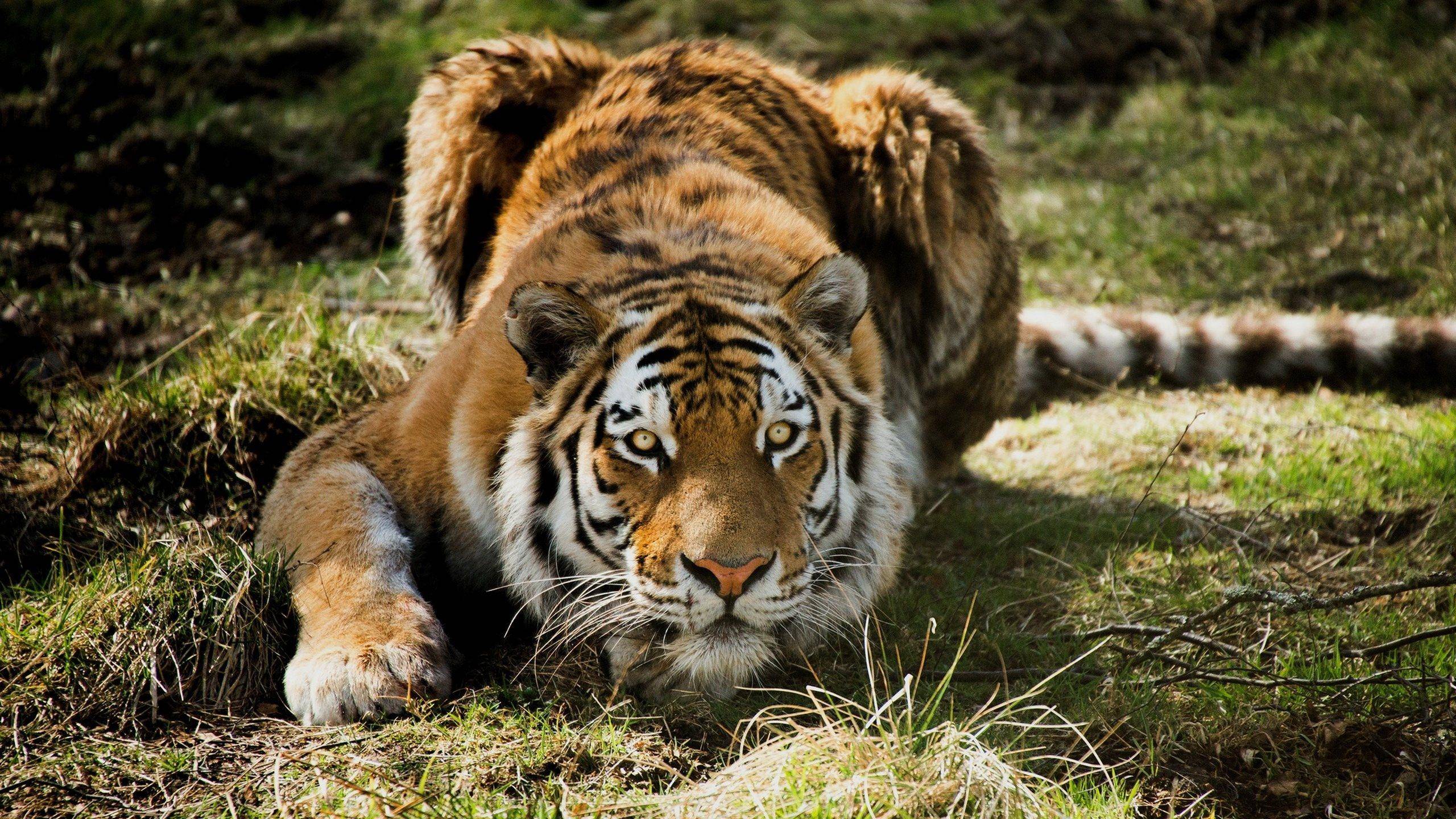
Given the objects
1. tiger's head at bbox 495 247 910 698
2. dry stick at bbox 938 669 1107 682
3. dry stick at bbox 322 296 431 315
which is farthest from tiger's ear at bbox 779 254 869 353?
dry stick at bbox 322 296 431 315

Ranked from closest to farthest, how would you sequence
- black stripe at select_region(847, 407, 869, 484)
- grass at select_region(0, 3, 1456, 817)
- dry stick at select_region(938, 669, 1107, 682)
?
grass at select_region(0, 3, 1456, 817) < dry stick at select_region(938, 669, 1107, 682) < black stripe at select_region(847, 407, 869, 484)

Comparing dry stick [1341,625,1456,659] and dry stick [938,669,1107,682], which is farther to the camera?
dry stick [938,669,1107,682]

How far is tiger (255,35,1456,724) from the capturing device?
2686 mm

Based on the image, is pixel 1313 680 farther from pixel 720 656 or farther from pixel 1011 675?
pixel 720 656

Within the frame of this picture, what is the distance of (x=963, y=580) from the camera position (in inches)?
143

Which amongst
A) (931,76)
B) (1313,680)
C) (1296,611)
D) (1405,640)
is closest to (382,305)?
(1296,611)

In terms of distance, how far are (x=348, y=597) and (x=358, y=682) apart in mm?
290

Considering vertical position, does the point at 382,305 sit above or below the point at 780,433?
below

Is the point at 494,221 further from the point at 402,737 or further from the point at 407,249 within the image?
the point at 402,737

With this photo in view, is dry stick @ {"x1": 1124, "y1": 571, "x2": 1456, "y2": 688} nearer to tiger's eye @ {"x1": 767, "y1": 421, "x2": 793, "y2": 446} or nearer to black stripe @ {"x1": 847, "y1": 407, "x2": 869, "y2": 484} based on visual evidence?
black stripe @ {"x1": 847, "y1": 407, "x2": 869, "y2": 484}

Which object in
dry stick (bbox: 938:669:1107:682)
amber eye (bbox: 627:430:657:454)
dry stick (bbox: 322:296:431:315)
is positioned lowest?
dry stick (bbox: 938:669:1107:682)

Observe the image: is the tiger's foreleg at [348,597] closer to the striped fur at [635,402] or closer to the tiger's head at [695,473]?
the striped fur at [635,402]

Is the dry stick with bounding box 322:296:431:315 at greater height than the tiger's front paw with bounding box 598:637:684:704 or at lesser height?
greater

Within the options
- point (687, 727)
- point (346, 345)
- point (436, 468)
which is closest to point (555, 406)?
point (436, 468)
